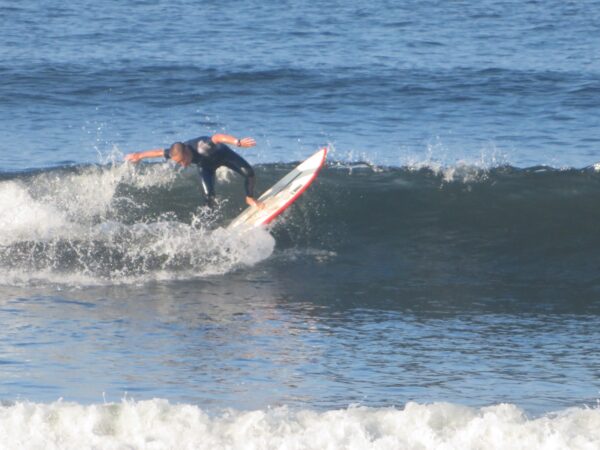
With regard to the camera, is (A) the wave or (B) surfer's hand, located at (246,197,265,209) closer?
(A) the wave

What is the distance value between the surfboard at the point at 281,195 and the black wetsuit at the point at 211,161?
43cm

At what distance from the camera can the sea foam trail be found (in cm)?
754

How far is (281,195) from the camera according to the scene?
13.8 meters

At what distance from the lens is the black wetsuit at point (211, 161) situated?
42.7 feet

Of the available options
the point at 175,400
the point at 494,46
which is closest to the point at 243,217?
the point at 175,400

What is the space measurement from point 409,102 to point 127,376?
15755mm

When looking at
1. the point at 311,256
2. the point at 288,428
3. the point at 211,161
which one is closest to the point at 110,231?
the point at 211,161

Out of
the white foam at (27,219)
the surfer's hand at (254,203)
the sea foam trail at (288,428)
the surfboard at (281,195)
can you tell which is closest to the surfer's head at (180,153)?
the surfer's hand at (254,203)

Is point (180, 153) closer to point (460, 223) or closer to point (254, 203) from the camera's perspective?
point (254, 203)

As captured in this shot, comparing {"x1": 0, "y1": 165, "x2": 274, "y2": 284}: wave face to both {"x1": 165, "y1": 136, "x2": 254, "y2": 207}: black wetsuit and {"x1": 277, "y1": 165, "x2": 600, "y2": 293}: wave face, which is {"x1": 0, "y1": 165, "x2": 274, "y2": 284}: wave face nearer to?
{"x1": 165, "y1": 136, "x2": 254, "y2": 207}: black wetsuit

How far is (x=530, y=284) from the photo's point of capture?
40.3ft

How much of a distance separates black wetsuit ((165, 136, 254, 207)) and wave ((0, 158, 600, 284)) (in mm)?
589

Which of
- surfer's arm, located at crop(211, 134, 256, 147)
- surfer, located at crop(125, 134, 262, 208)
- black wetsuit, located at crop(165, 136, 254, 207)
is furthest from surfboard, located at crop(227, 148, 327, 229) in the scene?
surfer's arm, located at crop(211, 134, 256, 147)

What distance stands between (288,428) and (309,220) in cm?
687
